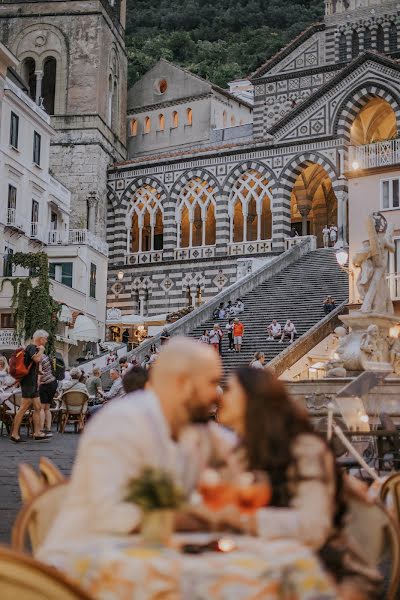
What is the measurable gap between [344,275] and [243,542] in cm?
2813

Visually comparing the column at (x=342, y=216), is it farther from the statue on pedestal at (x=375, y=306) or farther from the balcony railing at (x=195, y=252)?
the statue on pedestal at (x=375, y=306)

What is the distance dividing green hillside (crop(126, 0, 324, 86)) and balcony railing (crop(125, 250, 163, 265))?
21225mm

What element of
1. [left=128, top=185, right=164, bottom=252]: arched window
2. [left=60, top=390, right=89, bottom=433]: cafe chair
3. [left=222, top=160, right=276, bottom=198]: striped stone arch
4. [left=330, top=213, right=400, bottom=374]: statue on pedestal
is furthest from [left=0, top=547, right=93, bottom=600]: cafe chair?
[left=128, top=185, right=164, bottom=252]: arched window

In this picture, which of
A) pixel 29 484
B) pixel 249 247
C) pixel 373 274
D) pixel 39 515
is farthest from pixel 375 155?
pixel 39 515

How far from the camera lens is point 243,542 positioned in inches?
109

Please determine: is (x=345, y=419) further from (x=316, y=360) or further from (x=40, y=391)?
(x=316, y=360)

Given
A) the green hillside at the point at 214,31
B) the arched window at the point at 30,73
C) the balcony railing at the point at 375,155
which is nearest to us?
the balcony railing at the point at 375,155

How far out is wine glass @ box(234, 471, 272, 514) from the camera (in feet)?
9.29

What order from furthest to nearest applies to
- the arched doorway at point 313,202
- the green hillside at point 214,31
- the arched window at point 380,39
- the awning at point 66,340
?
the green hillside at point 214,31
the arched doorway at point 313,202
the arched window at point 380,39
the awning at point 66,340

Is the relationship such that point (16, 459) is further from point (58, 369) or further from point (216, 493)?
point (216, 493)

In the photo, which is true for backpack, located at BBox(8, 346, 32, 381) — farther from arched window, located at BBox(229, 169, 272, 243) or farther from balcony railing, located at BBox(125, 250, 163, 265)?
balcony railing, located at BBox(125, 250, 163, 265)

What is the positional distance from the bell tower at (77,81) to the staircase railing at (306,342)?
1821 cm

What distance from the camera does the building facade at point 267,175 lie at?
36.7 m

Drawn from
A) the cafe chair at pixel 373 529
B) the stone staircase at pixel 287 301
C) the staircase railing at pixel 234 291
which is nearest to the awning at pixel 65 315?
the staircase railing at pixel 234 291
